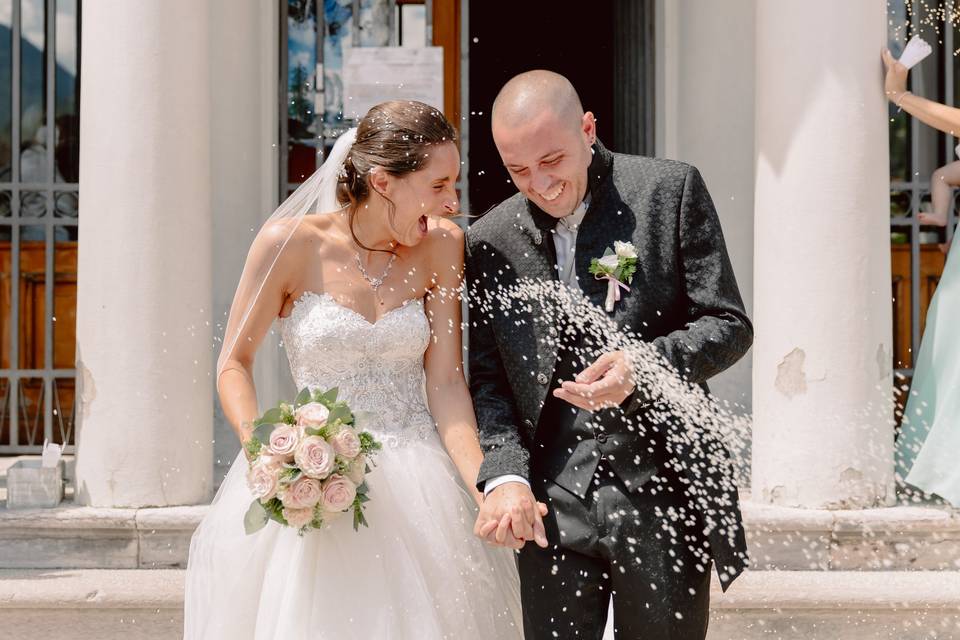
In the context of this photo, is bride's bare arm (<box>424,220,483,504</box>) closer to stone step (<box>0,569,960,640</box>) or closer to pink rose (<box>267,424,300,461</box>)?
pink rose (<box>267,424,300,461</box>)

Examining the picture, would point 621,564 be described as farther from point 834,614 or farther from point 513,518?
point 834,614

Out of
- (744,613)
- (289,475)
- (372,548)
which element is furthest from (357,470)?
(744,613)

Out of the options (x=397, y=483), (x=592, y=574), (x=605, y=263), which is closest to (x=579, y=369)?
(x=605, y=263)

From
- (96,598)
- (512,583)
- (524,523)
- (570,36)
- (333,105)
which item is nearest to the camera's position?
(524,523)

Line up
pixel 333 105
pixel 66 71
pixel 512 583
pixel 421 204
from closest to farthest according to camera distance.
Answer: pixel 421 204, pixel 512 583, pixel 333 105, pixel 66 71

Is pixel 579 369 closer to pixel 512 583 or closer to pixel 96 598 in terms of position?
pixel 512 583

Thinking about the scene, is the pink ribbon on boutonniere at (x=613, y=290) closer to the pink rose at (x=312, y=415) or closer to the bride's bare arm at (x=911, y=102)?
the pink rose at (x=312, y=415)

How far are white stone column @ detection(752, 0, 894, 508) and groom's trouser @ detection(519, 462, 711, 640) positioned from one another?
296 centimetres

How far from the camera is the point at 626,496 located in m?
2.92

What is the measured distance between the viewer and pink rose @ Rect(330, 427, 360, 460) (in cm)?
306

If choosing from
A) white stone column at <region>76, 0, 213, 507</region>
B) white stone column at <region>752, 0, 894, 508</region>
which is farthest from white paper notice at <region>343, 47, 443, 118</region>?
white stone column at <region>752, 0, 894, 508</region>

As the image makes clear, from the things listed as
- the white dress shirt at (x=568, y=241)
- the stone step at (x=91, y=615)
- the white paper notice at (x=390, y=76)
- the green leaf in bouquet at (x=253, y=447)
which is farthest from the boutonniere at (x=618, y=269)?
the white paper notice at (x=390, y=76)

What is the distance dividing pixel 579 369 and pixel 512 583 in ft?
2.64

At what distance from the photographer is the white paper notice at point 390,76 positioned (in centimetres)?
691
